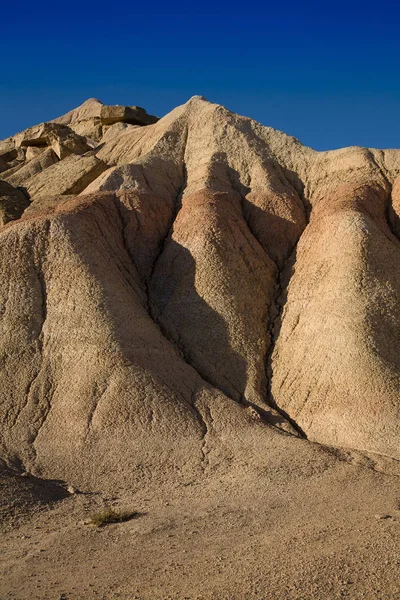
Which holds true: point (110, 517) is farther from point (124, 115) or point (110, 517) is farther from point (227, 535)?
point (124, 115)

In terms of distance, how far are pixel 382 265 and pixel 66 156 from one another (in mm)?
20972

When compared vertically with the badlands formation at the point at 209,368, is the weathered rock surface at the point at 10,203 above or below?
above

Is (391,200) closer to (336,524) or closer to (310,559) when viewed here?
(336,524)

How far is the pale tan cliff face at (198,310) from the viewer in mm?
20625

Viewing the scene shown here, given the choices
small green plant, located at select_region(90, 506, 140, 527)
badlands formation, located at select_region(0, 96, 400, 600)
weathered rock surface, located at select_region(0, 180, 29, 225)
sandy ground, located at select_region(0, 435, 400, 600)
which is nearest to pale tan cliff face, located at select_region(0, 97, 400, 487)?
badlands formation, located at select_region(0, 96, 400, 600)

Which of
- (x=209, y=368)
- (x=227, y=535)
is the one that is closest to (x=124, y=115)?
(x=209, y=368)

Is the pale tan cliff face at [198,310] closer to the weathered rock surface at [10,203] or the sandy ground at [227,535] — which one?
the weathered rock surface at [10,203]

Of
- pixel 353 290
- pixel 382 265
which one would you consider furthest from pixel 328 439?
pixel 382 265

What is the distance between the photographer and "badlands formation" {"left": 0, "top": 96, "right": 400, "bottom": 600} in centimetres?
1385

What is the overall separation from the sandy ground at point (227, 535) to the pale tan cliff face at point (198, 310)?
1600 millimetres

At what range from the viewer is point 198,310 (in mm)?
25375

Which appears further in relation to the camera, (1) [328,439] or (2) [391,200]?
(2) [391,200]

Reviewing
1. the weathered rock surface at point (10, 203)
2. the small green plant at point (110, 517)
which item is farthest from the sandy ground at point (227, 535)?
the weathered rock surface at point (10, 203)

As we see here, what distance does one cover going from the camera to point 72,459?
1959 centimetres
